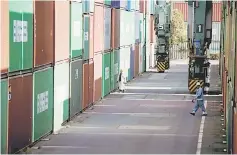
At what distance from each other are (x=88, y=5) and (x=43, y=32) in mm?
8444

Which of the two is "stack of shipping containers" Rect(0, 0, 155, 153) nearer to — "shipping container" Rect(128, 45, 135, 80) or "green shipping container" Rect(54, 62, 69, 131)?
"green shipping container" Rect(54, 62, 69, 131)

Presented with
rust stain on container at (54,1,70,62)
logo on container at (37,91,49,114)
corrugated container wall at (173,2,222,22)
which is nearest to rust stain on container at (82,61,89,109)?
rust stain on container at (54,1,70,62)

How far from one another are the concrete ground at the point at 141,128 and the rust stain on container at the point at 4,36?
3.29 m

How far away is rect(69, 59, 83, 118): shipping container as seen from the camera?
994 inches

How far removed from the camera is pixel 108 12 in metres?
35.4

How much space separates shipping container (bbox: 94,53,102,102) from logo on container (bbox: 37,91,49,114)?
33.8 ft

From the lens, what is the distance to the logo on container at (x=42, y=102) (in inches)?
776

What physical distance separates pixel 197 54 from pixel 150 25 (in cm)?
2590

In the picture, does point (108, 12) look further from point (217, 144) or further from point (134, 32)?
point (217, 144)

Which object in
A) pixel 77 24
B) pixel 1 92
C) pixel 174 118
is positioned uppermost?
pixel 77 24

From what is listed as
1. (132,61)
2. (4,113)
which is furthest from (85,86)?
(132,61)

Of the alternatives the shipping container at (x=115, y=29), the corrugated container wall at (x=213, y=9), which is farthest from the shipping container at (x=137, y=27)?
the corrugated container wall at (x=213, y=9)

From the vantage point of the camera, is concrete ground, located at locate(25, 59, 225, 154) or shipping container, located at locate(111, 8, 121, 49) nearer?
concrete ground, located at locate(25, 59, 225, 154)

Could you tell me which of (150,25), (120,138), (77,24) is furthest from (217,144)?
(150,25)
